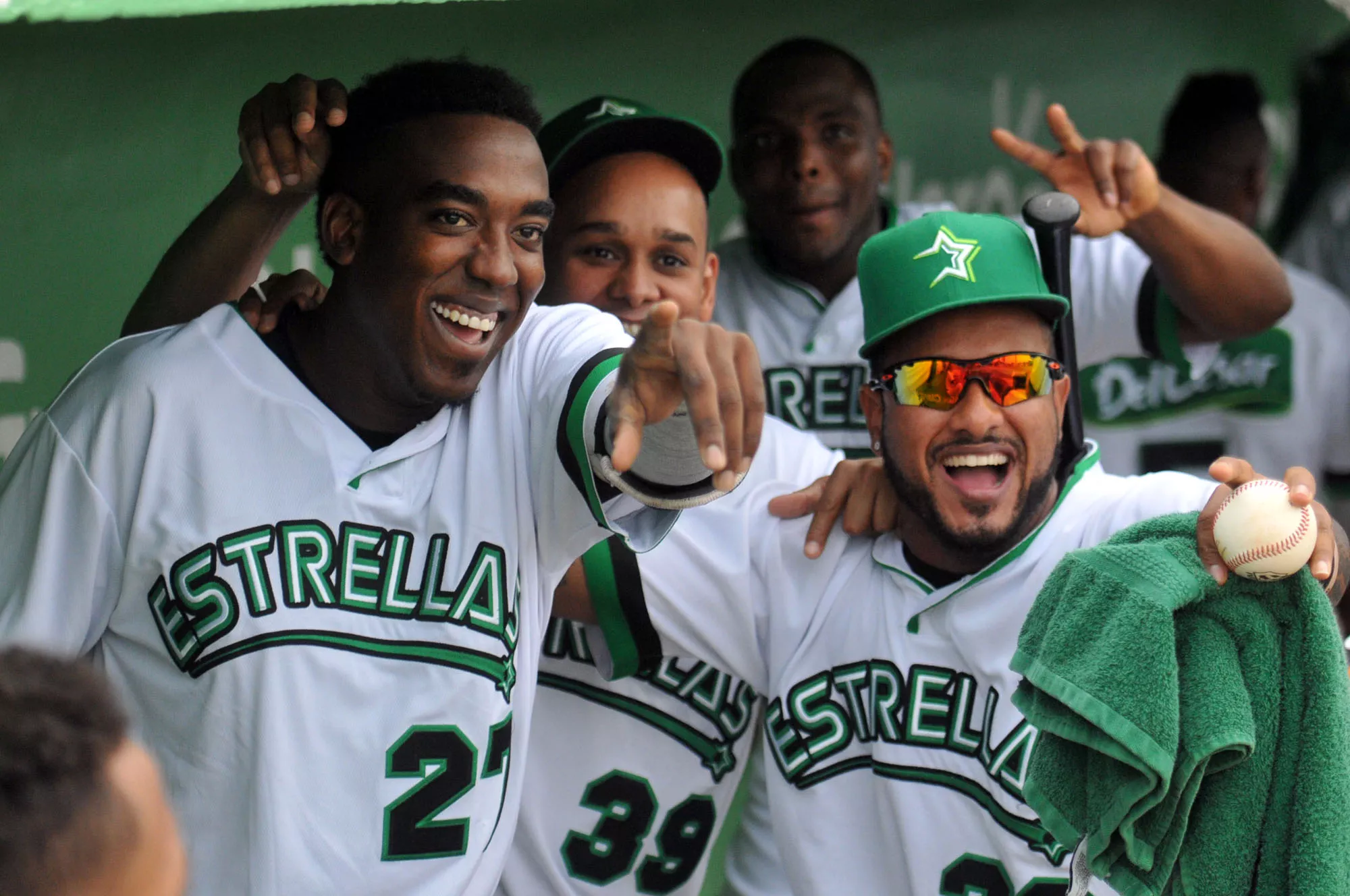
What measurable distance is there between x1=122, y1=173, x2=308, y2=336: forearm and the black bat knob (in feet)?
3.08

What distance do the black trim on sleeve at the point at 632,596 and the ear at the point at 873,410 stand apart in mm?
363

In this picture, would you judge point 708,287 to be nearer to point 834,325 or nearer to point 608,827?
point 834,325

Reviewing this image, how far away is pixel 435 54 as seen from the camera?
2572 millimetres

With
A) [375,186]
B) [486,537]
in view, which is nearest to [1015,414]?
[486,537]

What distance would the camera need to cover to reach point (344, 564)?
64.8 inches

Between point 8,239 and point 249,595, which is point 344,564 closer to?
point 249,595

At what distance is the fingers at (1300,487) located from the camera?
1.40 metres

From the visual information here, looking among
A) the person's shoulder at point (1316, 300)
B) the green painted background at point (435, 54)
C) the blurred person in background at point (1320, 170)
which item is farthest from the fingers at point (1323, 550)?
the blurred person in background at point (1320, 170)

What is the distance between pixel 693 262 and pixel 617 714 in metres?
0.65

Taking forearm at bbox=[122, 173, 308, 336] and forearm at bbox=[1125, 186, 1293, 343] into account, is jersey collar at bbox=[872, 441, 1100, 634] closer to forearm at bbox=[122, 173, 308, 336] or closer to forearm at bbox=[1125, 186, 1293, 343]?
forearm at bbox=[1125, 186, 1293, 343]

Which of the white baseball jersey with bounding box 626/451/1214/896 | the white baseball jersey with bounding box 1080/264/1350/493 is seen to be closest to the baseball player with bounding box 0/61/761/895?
the white baseball jersey with bounding box 626/451/1214/896

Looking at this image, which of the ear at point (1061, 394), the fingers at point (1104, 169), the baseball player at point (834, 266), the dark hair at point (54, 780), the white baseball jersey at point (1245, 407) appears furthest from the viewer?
the white baseball jersey at point (1245, 407)

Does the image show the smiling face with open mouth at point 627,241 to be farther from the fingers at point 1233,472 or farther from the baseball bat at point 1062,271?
the fingers at point 1233,472

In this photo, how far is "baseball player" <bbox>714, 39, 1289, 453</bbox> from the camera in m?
2.48
